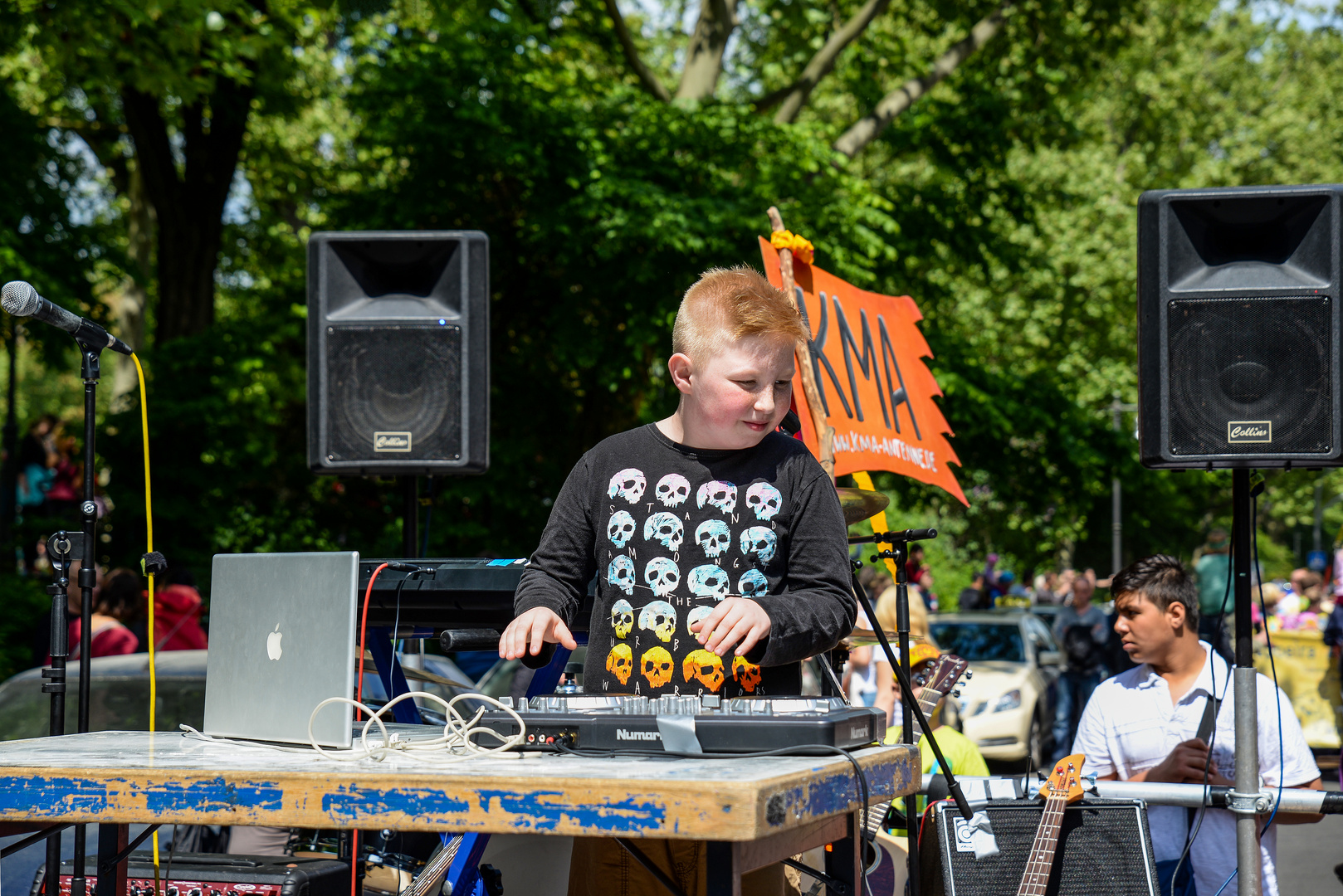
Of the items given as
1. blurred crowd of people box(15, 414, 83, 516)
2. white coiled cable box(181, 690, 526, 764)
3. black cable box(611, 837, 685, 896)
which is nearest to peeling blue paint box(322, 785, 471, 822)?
white coiled cable box(181, 690, 526, 764)

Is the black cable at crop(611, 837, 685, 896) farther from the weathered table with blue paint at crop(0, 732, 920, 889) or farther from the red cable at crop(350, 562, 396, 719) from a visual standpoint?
the red cable at crop(350, 562, 396, 719)

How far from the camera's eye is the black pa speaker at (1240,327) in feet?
11.2

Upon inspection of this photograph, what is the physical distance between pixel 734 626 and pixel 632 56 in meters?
11.4

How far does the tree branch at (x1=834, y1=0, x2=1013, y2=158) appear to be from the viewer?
1293cm

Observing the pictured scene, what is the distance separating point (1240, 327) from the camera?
3479 mm

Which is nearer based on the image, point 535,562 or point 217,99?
point 535,562

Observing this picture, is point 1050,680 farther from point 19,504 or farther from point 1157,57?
point 1157,57

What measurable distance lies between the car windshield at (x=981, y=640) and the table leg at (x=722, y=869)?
423 inches

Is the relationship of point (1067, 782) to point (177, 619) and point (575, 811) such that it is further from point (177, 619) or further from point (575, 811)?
point (177, 619)

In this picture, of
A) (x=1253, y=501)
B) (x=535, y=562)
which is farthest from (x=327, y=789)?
(x=1253, y=501)

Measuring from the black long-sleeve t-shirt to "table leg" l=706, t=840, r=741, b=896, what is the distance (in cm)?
51

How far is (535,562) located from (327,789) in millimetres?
819

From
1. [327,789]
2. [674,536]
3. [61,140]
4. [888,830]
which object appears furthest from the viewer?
[61,140]

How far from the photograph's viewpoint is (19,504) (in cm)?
1395
